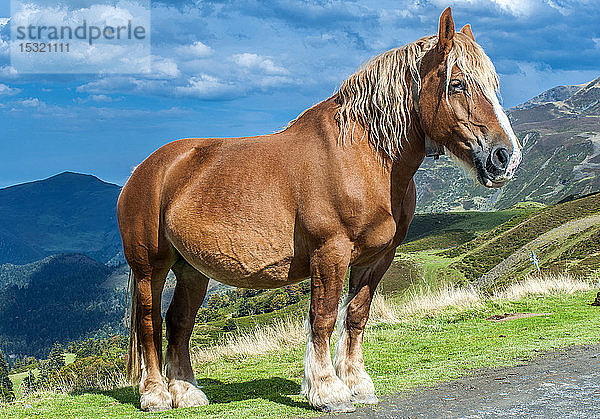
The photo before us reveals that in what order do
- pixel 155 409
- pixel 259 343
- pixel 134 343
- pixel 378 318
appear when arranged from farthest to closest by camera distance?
1. pixel 378 318
2. pixel 259 343
3. pixel 134 343
4. pixel 155 409

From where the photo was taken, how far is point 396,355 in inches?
335

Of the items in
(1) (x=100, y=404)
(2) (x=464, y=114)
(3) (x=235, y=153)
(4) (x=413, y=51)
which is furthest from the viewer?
(1) (x=100, y=404)

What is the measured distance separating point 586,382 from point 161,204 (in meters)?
4.62

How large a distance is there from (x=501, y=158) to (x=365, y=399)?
2616mm

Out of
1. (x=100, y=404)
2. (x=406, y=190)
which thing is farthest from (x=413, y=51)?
(x=100, y=404)

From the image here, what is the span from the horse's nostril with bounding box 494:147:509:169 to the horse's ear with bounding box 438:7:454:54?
3.31ft

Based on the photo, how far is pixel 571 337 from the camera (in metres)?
8.55

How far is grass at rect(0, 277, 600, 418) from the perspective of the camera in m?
6.27

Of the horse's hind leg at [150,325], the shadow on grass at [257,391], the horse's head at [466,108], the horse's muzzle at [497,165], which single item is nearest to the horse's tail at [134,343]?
the horse's hind leg at [150,325]

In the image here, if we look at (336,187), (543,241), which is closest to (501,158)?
(336,187)

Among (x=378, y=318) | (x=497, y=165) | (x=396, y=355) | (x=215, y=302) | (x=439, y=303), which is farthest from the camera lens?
(x=215, y=302)

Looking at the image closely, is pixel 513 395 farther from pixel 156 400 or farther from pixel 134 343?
pixel 134 343

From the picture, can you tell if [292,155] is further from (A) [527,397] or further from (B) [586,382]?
(B) [586,382]

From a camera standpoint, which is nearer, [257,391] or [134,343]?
[257,391]
